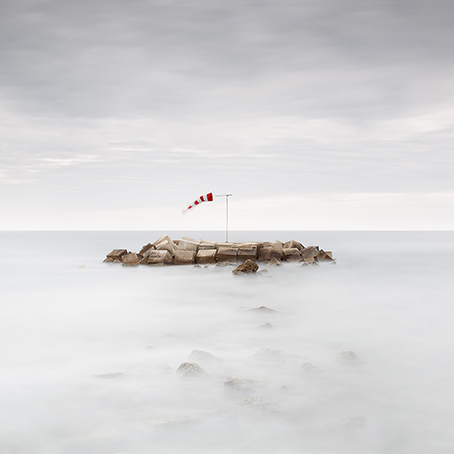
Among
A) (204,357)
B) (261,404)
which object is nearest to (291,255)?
(204,357)

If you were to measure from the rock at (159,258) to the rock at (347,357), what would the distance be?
16.6 m

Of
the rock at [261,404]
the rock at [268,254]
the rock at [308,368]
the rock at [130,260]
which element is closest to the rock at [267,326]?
the rock at [308,368]

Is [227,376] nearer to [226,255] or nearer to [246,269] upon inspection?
[246,269]

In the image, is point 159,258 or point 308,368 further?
point 159,258

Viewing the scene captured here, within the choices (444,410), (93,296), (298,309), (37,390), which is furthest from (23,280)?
(444,410)

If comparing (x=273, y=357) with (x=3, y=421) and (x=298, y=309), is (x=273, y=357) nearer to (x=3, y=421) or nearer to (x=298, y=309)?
(x=3, y=421)

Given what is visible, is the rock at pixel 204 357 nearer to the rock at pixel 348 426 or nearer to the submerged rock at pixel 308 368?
the submerged rock at pixel 308 368

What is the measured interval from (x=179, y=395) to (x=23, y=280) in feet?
51.0

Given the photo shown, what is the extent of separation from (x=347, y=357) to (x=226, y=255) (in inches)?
621

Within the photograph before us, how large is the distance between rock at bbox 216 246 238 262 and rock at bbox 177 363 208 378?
16.2 metres

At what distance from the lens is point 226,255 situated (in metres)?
22.2

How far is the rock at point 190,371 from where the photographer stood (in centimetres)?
568

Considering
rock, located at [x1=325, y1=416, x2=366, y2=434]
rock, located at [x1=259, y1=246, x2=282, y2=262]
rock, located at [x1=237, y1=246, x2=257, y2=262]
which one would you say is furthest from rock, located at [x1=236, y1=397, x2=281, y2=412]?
rock, located at [x1=259, y1=246, x2=282, y2=262]

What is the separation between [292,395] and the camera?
5176mm
